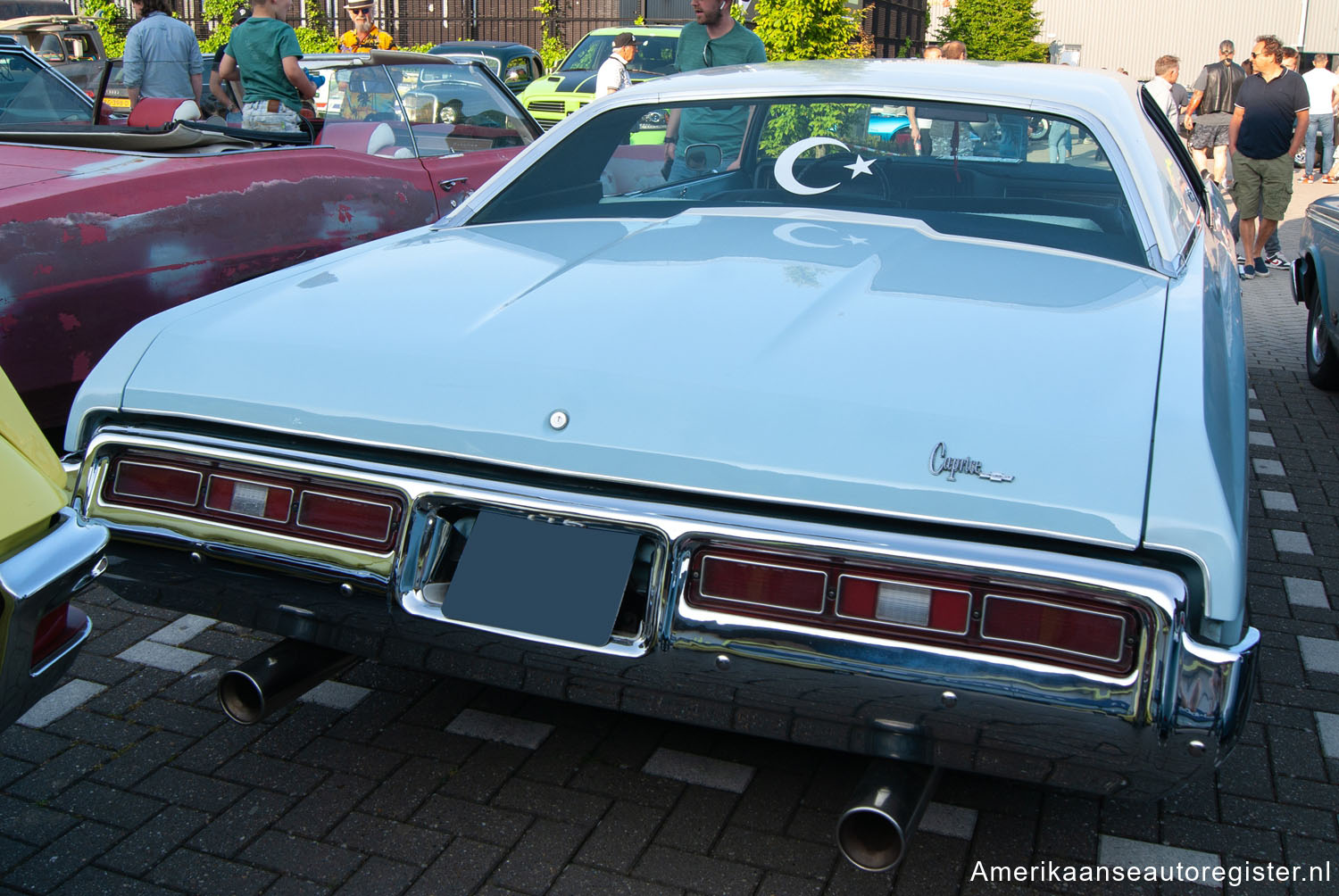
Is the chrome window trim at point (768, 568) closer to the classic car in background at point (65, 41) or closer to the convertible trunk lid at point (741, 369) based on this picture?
the convertible trunk lid at point (741, 369)

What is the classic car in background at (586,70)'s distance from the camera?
14062 mm

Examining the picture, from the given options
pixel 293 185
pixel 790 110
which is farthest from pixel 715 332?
pixel 293 185

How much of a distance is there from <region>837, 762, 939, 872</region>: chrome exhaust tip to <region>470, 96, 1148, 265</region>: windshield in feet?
4.77

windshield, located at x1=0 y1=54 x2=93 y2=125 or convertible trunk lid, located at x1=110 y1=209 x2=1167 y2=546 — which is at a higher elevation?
windshield, located at x1=0 y1=54 x2=93 y2=125

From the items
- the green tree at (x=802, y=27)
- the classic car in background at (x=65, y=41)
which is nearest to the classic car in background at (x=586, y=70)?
the green tree at (x=802, y=27)

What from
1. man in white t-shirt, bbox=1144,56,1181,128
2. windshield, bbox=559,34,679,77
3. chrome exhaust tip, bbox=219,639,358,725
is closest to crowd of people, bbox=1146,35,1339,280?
man in white t-shirt, bbox=1144,56,1181,128

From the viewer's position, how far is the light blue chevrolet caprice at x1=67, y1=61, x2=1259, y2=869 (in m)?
1.73

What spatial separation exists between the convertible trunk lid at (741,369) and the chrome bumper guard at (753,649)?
2.4 inches

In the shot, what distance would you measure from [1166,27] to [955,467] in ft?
155

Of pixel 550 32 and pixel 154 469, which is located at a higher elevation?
pixel 550 32

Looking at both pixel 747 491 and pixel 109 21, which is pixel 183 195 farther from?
pixel 109 21

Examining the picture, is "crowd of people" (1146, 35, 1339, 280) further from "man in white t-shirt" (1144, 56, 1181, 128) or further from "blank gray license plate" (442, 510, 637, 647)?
"blank gray license plate" (442, 510, 637, 647)

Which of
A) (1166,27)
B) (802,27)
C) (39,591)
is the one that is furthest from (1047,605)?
(1166,27)

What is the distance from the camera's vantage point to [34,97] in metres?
5.21
